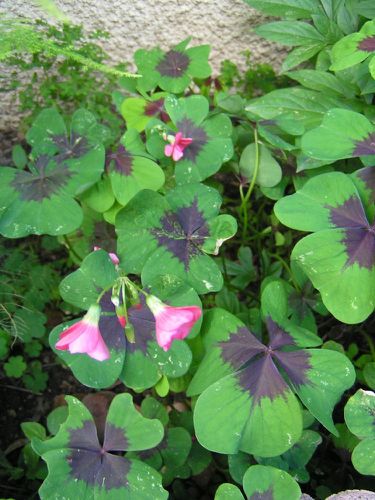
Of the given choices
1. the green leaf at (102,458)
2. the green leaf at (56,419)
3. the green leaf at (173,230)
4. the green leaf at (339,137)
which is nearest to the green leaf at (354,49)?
the green leaf at (339,137)

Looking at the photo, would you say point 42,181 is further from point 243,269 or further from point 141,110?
point 243,269

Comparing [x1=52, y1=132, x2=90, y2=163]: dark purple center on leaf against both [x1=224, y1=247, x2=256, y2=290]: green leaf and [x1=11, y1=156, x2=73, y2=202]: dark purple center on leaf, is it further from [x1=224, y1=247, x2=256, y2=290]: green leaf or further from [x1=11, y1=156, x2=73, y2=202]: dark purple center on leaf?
Answer: [x1=224, y1=247, x2=256, y2=290]: green leaf

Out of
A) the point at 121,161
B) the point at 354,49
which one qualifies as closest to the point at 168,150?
the point at 121,161

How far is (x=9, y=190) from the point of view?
1.53 metres

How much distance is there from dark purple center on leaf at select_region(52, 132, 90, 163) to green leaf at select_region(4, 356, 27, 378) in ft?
2.23

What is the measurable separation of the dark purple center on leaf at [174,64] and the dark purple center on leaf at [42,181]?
0.47 m

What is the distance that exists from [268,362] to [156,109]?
888mm

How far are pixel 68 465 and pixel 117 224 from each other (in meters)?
0.61

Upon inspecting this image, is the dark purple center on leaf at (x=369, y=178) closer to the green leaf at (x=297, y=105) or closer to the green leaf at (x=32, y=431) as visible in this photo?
the green leaf at (x=297, y=105)

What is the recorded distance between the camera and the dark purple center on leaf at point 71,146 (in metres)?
1.59

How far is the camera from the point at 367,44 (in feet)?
4.89

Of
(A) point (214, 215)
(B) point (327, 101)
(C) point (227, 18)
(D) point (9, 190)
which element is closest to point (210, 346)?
(A) point (214, 215)

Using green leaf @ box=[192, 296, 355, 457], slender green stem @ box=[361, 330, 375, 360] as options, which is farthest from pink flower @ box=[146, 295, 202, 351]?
slender green stem @ box=[361, 330, 375, 360]

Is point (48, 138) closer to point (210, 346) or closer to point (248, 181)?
point (248, 181)
